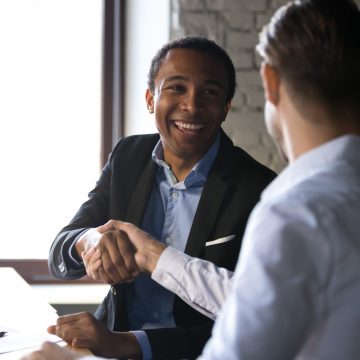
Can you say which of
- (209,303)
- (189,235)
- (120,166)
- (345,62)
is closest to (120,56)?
(120,166)

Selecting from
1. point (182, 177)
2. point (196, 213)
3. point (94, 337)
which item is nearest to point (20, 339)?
point (94, 337)

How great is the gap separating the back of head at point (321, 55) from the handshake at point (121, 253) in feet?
2.08

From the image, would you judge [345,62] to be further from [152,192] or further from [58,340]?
[152,192]

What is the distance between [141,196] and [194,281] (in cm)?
50

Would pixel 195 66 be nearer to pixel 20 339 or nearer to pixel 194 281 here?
pixel 194 281

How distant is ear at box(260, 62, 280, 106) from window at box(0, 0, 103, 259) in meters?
2.11

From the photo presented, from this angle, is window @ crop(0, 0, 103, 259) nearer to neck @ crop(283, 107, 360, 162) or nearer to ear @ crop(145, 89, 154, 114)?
ear @ crop(145, 89, 154, 114)

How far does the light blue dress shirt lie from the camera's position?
1.60m

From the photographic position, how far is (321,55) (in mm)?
762

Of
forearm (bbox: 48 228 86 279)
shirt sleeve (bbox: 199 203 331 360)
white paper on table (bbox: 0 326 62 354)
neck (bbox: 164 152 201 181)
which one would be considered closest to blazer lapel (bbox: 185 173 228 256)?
neck (bbox: 164 152 201 181)

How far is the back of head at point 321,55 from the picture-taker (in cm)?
76

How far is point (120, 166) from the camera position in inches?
71.8

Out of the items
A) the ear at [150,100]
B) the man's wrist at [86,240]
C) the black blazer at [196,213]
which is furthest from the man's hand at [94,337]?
the ear at [150,100]

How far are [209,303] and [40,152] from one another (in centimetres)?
175
